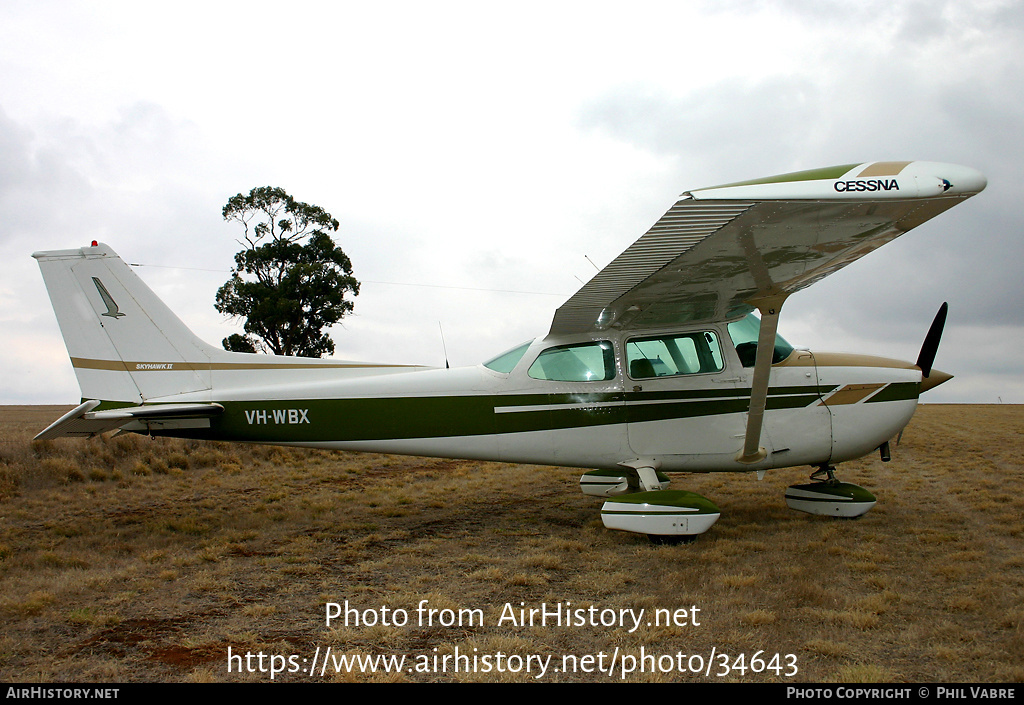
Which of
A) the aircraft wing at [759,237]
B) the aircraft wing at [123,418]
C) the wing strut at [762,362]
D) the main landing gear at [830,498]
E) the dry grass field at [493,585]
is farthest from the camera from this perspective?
the main landing gear at [830,498]

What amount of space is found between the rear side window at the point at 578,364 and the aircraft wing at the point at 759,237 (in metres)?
0.37

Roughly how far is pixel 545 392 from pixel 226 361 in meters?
3.83

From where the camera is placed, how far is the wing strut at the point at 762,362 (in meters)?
5.51

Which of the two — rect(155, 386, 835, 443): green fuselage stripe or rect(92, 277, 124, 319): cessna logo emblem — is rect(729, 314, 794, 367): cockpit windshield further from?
rect(92, 277, 124, 319): cessna logo emblem

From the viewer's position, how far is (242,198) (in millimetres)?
28312

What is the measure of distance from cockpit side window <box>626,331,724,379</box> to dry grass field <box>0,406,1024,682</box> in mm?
1791

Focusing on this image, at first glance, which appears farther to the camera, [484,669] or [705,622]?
[705,622]

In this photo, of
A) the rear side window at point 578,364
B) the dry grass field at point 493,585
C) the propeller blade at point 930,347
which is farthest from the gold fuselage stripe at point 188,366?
the propeller blade at point 930,347

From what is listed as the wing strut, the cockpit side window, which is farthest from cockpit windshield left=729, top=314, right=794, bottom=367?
the wing strut

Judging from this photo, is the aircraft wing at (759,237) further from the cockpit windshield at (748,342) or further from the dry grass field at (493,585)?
the dry grass field at (493,585)

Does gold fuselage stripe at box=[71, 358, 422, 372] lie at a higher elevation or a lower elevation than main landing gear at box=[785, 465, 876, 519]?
higher

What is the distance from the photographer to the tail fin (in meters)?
6.64
